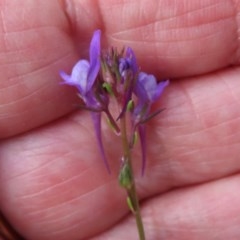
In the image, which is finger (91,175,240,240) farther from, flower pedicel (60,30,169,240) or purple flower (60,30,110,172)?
purple flower (60,30,110,172)

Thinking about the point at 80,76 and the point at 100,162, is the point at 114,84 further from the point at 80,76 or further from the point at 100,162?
the point at 100,162

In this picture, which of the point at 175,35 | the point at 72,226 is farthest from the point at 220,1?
the point at 72,226

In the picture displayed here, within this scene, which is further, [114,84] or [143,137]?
[143,137]

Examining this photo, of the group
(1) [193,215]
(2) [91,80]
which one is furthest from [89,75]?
(1) [193,215]

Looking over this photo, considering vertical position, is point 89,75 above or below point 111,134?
above

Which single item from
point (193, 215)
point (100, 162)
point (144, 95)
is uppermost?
point (144, 95)

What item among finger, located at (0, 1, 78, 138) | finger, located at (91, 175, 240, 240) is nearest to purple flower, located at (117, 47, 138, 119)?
finger, located at (0, 1, 78, 138)

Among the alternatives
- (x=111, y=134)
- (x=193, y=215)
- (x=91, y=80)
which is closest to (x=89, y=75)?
(x=91, y=80)
